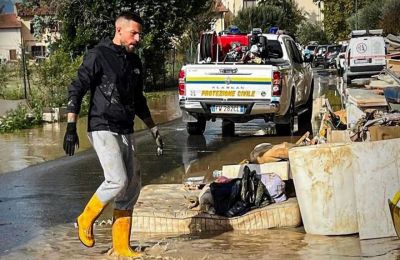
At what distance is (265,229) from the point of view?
6.89m

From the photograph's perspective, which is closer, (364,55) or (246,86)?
(246,86)

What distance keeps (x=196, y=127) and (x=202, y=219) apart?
7.97 metres

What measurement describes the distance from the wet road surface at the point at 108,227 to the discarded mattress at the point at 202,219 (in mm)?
102

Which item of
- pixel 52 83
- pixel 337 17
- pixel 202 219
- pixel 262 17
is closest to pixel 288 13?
pixel 262 17

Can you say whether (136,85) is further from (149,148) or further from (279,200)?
(149,148)

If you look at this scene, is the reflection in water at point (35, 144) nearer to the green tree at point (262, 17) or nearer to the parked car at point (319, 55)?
the parked car at point (319, 55)

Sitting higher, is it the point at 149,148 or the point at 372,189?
the point at 372,189

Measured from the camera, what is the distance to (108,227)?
7.35 m

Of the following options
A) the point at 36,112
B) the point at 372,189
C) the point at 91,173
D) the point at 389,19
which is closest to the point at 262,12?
the point at 389,19

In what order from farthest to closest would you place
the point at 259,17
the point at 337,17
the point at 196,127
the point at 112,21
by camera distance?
the point at 259,17 → the point at 337,17 → the point at 112,21 → the point at 196,127

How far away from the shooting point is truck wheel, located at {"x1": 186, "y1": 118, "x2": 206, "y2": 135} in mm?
14798

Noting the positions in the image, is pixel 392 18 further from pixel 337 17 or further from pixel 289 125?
pixel 289 125

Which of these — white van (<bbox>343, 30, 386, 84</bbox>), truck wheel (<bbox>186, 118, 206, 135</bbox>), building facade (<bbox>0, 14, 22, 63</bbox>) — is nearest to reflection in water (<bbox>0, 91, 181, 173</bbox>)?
truck wheel (<bbox>186, 118, 206, 135</bbox>)

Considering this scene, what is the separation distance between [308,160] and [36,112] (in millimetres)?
12169
